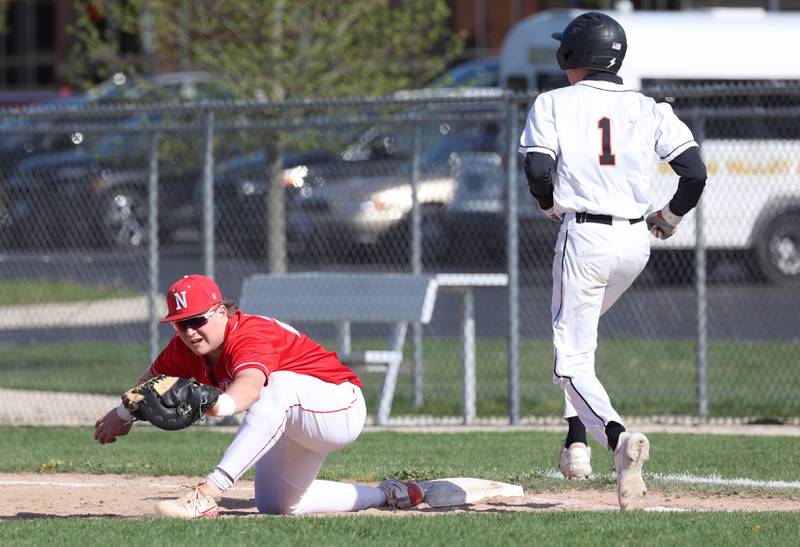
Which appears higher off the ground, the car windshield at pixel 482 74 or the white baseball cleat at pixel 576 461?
the white baseball cleat at pixel 576 461

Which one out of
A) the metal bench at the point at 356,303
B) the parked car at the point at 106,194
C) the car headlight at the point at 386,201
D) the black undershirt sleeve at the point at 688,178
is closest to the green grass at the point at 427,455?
the metal bench at the point at 356,303

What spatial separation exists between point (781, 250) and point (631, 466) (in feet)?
28.3

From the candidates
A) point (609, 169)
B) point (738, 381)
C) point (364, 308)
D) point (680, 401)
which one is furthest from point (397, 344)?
point (609, 169)

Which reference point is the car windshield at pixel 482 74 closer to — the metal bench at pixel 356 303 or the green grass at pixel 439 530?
the metal bench at pixel 356 303

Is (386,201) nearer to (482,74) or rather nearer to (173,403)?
(173,403)

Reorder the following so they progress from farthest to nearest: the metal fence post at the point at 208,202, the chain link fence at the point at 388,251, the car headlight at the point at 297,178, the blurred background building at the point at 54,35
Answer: the blurred background building at the point at 54,35
the car headlight at the point at 297,178
the chain link fence at the point at 388,251
the metal fence post at the point at 208,202

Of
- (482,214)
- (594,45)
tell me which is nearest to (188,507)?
(594,45)

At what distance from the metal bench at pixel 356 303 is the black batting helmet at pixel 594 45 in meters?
3.63

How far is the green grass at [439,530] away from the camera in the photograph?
5.27 m

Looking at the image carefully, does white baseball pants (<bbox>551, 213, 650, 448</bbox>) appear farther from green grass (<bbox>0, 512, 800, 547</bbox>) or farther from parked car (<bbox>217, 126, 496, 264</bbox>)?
parked car (<bbox>217, 126, 496, 264</bbox>)

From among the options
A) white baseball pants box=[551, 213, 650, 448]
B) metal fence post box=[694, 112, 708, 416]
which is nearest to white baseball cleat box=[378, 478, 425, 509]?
white baseball pants box=[551, 213, 650, 448]

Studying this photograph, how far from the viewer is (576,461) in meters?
6.27

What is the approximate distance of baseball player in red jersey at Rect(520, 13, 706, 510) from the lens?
6.09 m

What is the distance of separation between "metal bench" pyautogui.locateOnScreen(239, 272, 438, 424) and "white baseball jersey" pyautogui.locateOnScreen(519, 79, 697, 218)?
3648 mm
